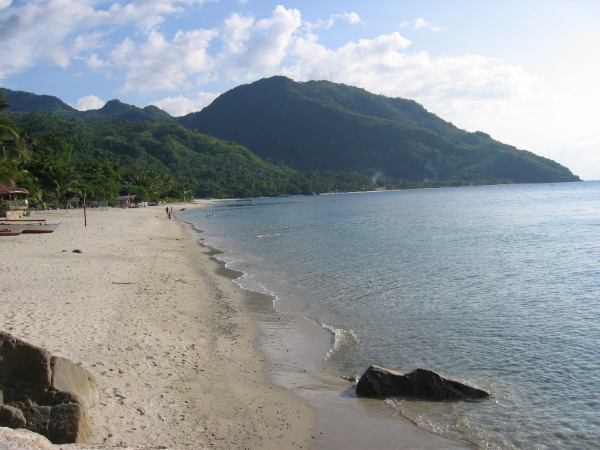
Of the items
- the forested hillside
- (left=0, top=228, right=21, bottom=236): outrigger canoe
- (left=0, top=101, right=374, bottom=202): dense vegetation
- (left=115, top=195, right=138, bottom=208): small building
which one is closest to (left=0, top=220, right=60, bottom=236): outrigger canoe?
(left=0, top=228, right=21, bottom=236): outrigger canoe

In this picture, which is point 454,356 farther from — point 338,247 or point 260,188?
point 260,188

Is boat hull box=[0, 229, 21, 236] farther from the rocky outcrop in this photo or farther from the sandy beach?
the rocky outcrop

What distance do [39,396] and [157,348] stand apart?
3444 mm

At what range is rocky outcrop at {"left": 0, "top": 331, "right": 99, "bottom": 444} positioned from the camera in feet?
14.6

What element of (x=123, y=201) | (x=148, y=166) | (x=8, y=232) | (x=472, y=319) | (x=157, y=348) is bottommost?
(x=472, y=319)

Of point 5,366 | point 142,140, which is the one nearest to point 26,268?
point 5,366

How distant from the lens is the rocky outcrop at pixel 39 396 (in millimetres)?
4438

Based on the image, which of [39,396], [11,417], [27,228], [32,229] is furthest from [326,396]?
[27,228]

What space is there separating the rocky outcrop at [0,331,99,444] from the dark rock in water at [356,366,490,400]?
395 centimetres

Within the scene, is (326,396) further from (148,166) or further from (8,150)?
(148,166)

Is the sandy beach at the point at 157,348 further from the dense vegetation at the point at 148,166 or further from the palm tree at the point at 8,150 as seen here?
the dense vegetation at the point at 148,166

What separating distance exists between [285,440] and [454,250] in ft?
63.9

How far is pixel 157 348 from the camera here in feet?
26.6

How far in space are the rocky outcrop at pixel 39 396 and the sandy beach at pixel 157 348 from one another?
A: 0.40 metres
